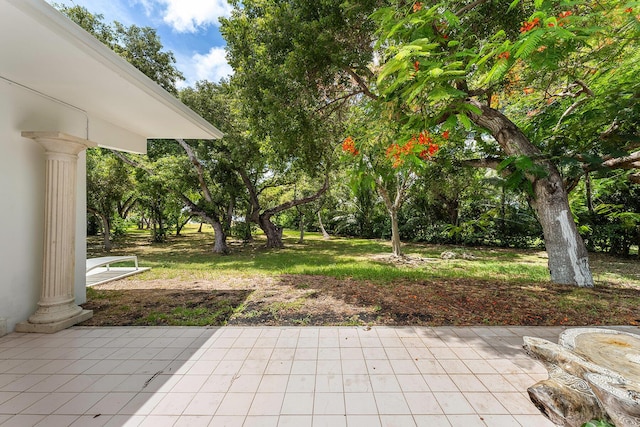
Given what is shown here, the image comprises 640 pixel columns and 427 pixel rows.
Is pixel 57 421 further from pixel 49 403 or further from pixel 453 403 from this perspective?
pixel 453 403

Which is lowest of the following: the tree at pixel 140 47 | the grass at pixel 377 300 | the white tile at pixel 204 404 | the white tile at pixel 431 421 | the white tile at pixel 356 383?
the white tile at pixel 431 421

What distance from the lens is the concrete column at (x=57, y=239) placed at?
12.9 ft

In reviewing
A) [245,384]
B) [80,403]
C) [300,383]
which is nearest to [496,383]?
[300,383]

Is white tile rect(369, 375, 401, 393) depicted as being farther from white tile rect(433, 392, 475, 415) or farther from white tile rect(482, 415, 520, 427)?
white tile rect(482, 415, 520, 427)

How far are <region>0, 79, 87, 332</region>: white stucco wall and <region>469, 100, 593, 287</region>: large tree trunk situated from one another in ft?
25.8

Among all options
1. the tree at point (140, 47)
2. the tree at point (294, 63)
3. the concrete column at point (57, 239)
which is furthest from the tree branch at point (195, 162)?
the concrete column at point (57, 239)

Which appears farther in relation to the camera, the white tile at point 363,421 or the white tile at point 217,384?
the white tile at point 217,384

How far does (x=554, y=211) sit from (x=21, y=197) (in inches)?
373

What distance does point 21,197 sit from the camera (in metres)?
3.96

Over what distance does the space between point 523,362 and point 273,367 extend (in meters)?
2.84

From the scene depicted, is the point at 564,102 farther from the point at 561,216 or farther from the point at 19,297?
the point at 19,297

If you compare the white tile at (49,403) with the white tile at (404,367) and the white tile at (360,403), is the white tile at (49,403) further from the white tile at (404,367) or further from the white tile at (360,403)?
the white tile at (404,367)

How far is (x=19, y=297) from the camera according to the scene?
12.9ft

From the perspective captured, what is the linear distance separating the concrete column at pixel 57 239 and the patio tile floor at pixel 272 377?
28 cm
